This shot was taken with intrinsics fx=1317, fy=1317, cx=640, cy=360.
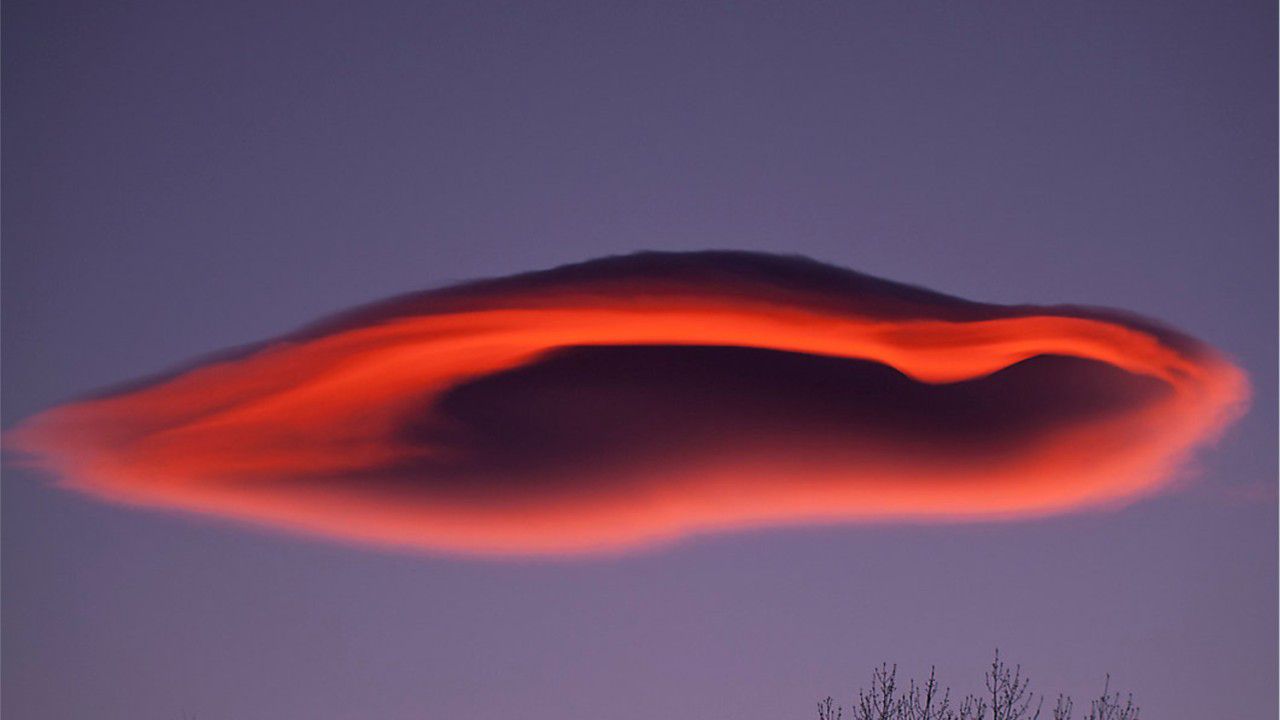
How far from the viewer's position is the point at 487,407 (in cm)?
1794

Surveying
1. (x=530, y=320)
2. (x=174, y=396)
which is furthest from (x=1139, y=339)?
(x=174, y=396)

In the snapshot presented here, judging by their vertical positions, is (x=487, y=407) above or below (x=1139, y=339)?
below

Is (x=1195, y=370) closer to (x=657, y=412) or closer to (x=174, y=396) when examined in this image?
(x=657, y=412)

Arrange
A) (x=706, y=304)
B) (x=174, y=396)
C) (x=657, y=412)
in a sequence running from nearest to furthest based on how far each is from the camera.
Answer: (x=174, y=396)
(x=706, y=304)
(x=657, y=412)

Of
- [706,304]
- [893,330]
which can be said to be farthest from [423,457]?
[893,330]

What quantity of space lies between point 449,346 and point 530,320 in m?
1.14

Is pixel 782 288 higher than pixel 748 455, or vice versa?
pixel 782 288

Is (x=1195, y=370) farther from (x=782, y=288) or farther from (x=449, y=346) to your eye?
(x=449, y=346)

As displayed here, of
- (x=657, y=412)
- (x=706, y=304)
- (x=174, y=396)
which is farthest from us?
(x=657, y=412)

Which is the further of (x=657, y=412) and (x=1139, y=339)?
(x=657, y=412)

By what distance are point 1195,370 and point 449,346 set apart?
372 inches

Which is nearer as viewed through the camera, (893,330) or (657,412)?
(893,330)

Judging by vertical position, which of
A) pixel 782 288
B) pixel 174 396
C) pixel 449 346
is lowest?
pixel 174 396

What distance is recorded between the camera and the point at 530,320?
16.7 metres
